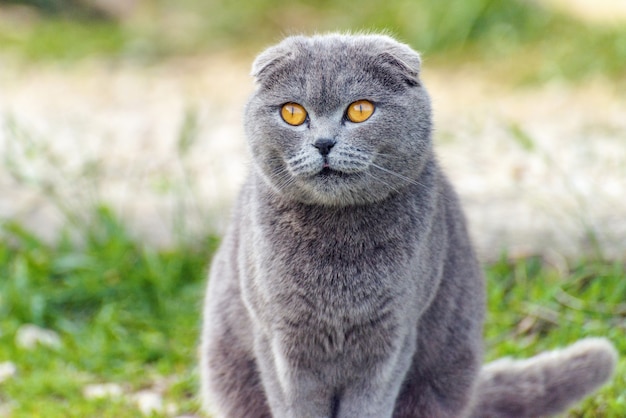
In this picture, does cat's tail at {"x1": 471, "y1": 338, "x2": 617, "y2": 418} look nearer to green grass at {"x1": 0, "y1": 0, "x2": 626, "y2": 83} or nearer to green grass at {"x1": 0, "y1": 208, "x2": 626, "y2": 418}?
green grass at {"x1": 0, "y1": 208, "x2": 626, "y2": 418}

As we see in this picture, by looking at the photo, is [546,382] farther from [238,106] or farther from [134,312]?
[238,106]

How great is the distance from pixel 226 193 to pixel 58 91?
276 centimetres

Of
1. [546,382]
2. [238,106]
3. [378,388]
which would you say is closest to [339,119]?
[378,388]

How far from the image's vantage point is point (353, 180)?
100 inches

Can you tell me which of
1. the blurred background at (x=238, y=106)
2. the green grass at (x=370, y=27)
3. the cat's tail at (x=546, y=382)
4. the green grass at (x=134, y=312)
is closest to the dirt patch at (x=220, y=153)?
the blurred background at (x=238, y=106)

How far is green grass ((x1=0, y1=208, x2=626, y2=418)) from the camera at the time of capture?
3820mm

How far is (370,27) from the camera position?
649cm

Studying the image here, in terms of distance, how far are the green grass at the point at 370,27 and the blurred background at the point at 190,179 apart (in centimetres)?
2

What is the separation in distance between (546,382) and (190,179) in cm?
230

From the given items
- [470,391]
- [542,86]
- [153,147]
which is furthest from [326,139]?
[542,86]

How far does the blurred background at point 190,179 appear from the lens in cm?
403

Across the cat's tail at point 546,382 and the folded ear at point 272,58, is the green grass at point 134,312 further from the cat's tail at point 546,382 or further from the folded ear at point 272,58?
the folded ear at point 272,58

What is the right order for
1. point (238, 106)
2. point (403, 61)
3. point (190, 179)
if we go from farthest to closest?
point (238, 106), point (190, 179), point (403, 61)

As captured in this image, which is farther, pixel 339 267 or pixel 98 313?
pixel 98 313
